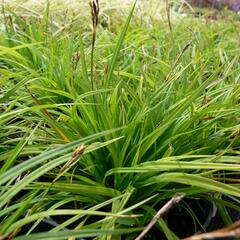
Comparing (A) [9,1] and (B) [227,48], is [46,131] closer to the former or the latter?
(B) [227,48]

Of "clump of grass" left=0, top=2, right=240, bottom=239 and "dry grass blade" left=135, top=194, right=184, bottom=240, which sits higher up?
"dry grass blade" left=135, top=194, right=184, bottom=240

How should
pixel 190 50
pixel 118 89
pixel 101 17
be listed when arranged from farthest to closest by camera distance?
pixel 101 17 → pixel 190 50 → pixel 118 89

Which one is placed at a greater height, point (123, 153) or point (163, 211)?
point (163, 211)

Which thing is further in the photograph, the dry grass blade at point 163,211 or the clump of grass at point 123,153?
the clump of grass at point 123,153

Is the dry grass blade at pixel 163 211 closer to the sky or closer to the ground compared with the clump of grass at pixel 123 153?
closer to the sky

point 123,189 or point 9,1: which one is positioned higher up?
point 9,1

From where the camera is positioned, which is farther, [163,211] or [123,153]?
[123,153]

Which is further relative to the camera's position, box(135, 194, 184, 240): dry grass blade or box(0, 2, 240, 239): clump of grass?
box(0, 2, 240, 239): clump of grass

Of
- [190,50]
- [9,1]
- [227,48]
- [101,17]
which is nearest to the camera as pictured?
[190,50]

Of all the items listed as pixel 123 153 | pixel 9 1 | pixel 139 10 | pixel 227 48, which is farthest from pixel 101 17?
pixel 123 153

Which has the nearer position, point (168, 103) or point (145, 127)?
point (145, 127)
